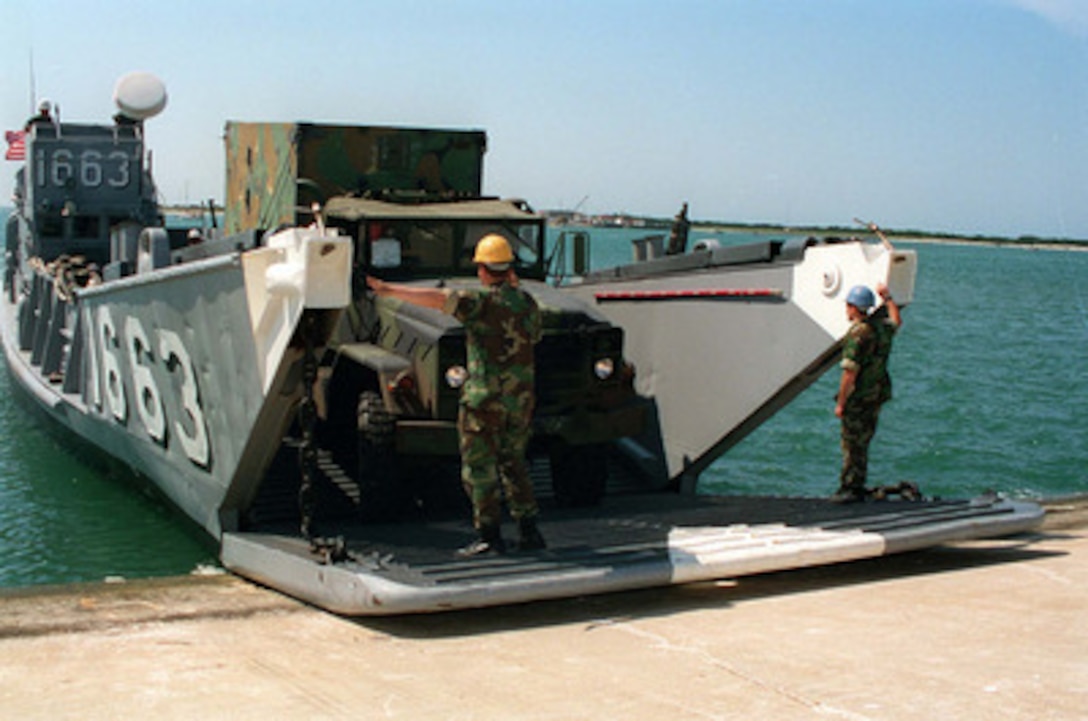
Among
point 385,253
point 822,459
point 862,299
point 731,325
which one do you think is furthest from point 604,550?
point 822,459

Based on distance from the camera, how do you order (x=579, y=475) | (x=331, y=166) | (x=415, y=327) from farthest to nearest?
(x=331, y=166), (x=579, y=475), (x=415, y=327)

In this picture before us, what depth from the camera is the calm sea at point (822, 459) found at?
10078 millimetres

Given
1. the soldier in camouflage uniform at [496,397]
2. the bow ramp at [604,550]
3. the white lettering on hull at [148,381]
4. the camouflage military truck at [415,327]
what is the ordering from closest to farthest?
1. the bow ramp at [604,550]
2. the soldier in camouflage uniform at [496,397]
3. the camouflage military truck at [415,327]
4. the white lettering on hull at [148,381]

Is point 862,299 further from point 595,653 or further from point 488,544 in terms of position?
point 595,653

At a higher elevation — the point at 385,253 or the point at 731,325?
the point at 385,253

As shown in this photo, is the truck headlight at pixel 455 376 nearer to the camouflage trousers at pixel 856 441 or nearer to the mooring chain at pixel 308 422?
the mooring chain at pixel 308 422

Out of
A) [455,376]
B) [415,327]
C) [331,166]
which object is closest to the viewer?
[455,376]

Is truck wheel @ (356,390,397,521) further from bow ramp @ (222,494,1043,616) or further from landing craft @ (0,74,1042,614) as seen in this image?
bow ramp @ (222,494,1043,616)

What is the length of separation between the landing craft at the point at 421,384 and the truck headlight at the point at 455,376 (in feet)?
0.22

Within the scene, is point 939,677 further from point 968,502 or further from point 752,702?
point 968,502

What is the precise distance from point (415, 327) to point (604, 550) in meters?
1.96

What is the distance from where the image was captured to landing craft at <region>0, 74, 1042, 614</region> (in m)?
6.77

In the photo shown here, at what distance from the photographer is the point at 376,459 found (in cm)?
793

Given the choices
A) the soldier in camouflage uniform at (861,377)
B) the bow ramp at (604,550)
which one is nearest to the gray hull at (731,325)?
the soldier in camouflage uniform at (861,377)
